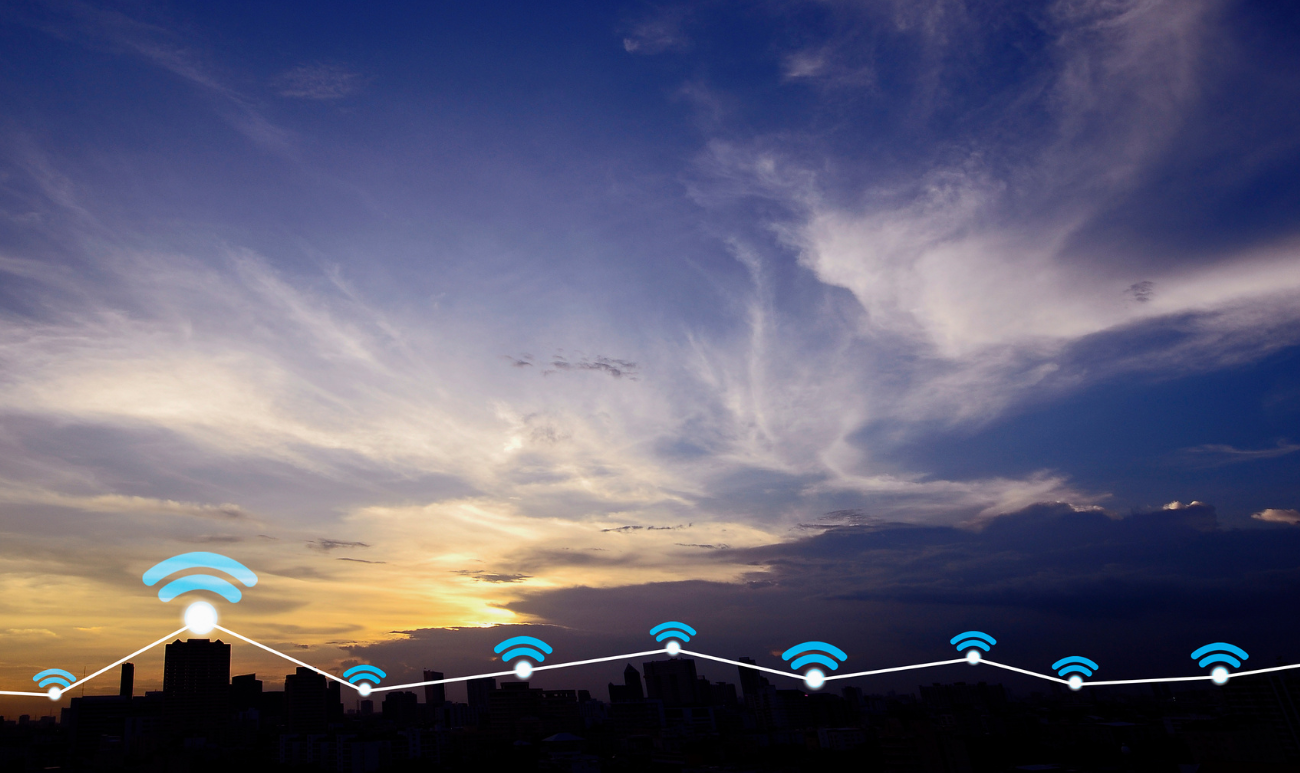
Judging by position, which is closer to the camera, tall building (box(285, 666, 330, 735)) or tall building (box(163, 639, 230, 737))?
tall building (box(163, 639, 230, 737))

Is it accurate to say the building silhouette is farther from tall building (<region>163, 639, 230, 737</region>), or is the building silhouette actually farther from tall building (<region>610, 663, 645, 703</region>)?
tall building (<region>610, 663, 645, 703</region>)

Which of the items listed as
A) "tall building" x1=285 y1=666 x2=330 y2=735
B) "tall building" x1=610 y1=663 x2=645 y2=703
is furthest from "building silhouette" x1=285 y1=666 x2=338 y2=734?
"tall building" x1=610 y1=663 x2=645 y2=703

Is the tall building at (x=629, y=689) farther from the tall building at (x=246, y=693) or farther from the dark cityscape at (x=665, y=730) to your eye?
the tall building at (x=246, y=693)

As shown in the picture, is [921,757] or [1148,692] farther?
[1148,692]

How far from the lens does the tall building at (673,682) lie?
74.3 metres

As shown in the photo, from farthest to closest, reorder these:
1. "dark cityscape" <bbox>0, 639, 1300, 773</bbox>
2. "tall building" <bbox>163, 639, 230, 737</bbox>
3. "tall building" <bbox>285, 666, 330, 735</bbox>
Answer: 1. "tall building" <bbox>285, 666, 330, 735</bbox>
2. "tall building" <bbox>163, 639, 230, 737</bbox>
3. "dark cityscape" <bbox>0, 639, 1300, 773</bbox>

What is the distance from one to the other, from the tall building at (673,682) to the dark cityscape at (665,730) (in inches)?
6.8

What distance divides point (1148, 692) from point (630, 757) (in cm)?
6934

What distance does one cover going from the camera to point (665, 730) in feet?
172

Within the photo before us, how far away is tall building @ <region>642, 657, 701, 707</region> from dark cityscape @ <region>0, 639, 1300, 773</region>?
0.17 meters

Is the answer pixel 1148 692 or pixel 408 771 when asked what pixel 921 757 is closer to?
pixel 408 771

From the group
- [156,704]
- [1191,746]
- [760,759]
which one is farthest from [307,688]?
[1191,746]

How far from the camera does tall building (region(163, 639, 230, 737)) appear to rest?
59.2 m

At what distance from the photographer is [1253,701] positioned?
37.8 metres
